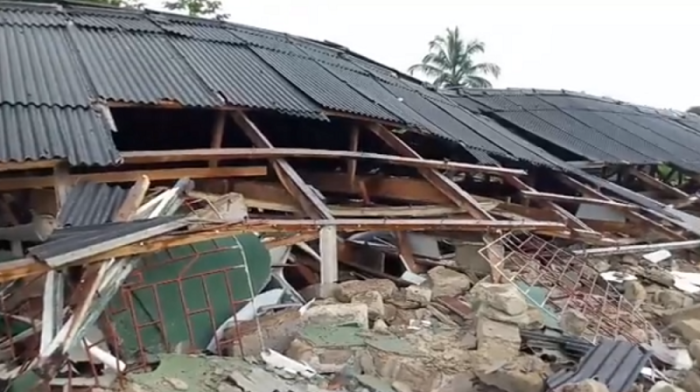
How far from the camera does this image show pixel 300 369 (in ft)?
15.2

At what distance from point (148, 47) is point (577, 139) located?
8954mm

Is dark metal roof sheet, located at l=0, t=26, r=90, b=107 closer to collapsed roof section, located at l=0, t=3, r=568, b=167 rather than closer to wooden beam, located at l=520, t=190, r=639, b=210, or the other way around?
collapsed roof section, located at l=0, t=3, r=568, b=167

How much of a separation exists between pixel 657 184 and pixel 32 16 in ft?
35.4

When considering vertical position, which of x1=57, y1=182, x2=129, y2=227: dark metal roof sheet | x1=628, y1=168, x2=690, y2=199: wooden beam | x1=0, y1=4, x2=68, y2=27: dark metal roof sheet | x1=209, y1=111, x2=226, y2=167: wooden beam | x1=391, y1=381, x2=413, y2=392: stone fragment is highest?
x1=0, y1=4, x2=68, y2=27: dark metal roof sheet

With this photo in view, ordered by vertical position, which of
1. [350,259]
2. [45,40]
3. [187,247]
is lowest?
[350,259]

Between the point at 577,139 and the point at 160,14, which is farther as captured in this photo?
the point at 577,139

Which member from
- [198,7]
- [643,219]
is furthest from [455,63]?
[643,219]

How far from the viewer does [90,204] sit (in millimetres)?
5082

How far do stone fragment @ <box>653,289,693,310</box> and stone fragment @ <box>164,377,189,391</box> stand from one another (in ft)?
17.6

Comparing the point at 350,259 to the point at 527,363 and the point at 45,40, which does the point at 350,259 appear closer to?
the point at 527,363

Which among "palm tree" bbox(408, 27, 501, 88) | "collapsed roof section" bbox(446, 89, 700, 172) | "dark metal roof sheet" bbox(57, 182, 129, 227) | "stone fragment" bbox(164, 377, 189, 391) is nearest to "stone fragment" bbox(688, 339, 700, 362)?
"stone fragment" bbox(164, 377, 189, 391)

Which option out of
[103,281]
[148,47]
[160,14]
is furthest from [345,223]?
[160,14]

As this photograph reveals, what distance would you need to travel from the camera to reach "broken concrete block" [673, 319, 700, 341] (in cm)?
624

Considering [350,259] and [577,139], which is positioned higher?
[577,139]
